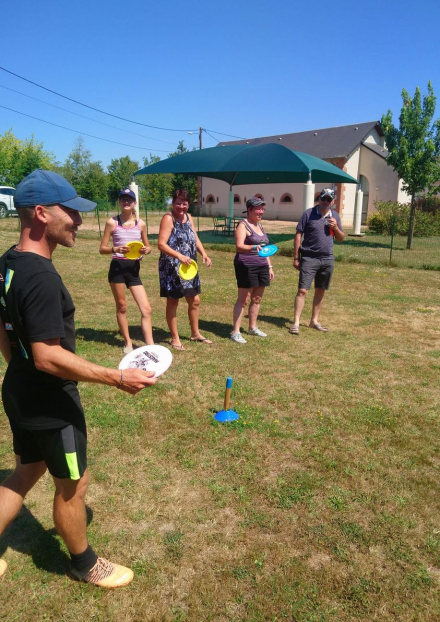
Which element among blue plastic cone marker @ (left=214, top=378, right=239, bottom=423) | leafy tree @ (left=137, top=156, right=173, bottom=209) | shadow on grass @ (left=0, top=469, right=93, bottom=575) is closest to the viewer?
shadow on grass @ (left=0, top=469, right=93, bottom=575)

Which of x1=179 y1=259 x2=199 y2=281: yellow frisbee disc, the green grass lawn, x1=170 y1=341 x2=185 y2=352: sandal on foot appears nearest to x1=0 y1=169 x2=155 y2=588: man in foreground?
the green grass lawn

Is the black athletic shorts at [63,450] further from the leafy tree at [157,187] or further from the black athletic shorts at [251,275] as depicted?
the leafy tree at [157,187]

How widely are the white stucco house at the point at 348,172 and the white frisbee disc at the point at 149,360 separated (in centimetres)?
3141

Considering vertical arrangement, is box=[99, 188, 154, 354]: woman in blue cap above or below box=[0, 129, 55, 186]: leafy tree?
below

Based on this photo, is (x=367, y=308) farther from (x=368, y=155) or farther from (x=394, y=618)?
(x=368, y=155)

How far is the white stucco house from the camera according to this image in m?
33.2

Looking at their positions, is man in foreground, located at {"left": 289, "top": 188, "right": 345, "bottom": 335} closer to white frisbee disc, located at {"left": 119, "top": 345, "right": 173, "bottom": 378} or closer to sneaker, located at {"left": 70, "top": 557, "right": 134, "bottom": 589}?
white frisbee disc, located at {"left": 119, "top": 345, "right": 173, "bottom": 378}

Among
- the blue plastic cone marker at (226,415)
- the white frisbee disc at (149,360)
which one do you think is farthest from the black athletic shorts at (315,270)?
the white frisbee disc at (149,360)

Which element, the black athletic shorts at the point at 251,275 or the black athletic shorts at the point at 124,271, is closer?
the black athletic shorts at the point at 124,271

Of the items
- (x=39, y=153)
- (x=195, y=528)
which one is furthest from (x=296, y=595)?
(x=39, y=153)

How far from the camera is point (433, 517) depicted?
2.80 m

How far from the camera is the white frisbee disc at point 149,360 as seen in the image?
87.7 inches

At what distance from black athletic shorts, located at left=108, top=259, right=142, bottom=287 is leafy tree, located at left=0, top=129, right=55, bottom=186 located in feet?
134

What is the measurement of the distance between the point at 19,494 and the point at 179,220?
12.5 feet
